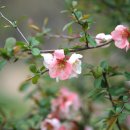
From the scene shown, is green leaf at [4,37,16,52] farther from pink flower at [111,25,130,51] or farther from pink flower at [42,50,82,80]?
pink flower at [111,25,130,51]

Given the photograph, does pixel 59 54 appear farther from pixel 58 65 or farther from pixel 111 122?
pixel 111 122

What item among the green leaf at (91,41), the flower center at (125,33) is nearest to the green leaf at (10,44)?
the green leaf at (91,41)

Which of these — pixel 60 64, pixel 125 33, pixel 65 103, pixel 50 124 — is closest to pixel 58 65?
pixel 60 64

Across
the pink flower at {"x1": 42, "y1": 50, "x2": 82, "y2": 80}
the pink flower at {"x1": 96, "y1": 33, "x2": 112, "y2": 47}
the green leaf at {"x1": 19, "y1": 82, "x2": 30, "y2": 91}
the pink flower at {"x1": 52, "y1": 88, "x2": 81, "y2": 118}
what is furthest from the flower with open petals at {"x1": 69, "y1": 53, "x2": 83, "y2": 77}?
the green leaf at {"x1": 19, "y1": 82, "x2": 30, "y2": 91}

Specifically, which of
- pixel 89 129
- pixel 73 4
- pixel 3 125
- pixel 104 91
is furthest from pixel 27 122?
pixel 73 4

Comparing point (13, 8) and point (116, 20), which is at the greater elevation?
point (116, 20)

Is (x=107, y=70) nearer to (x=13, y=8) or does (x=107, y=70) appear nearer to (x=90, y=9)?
(x=90, y=9)
